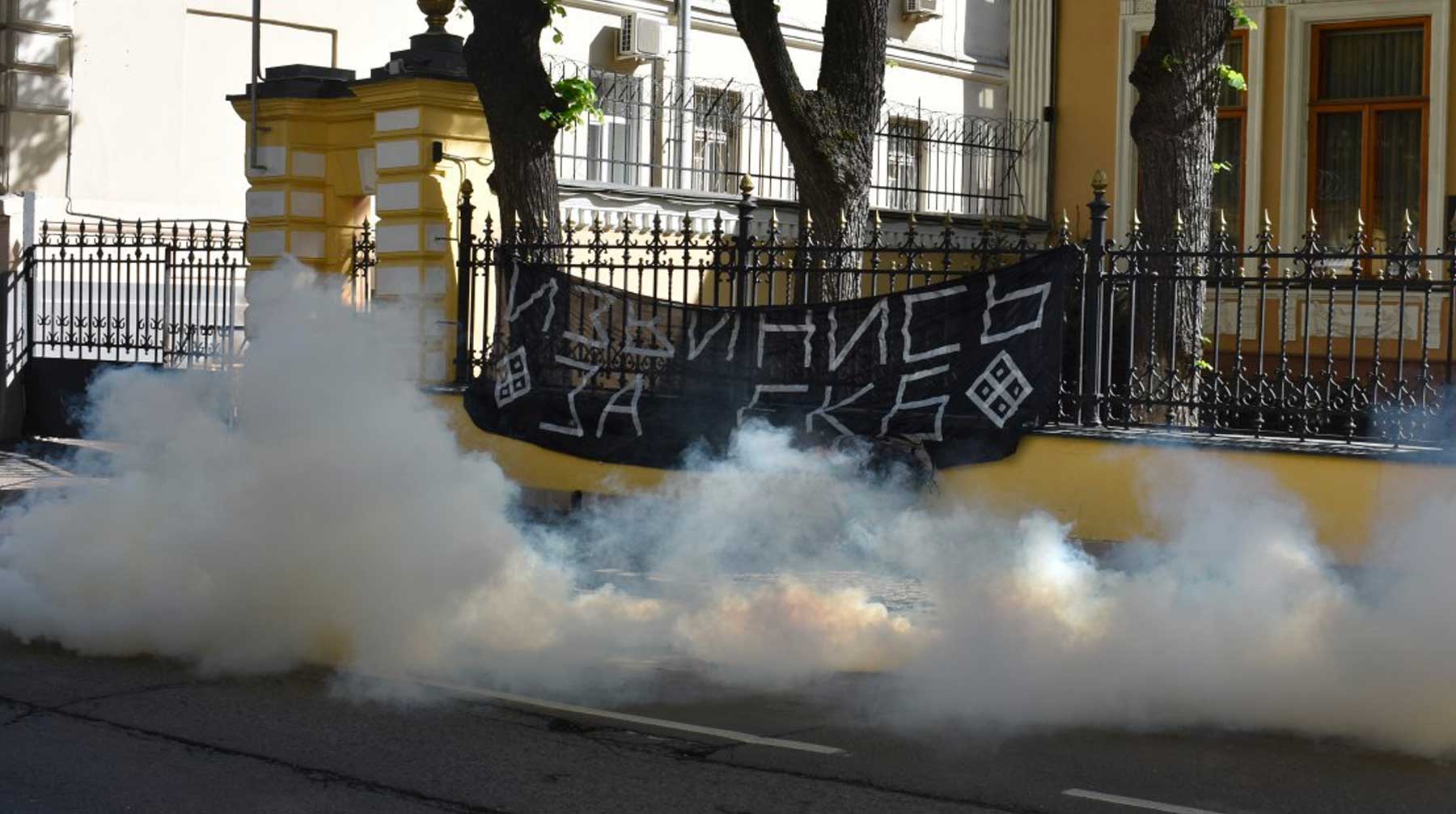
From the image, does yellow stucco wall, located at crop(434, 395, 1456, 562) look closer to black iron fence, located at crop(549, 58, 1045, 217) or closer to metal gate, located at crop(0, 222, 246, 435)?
black iron fence, located at crop(549, 58, 1045, 217)

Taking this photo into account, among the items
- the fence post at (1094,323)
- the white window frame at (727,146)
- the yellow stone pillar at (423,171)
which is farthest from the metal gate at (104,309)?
the fence post at (1094,323)

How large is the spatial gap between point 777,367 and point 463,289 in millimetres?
2982

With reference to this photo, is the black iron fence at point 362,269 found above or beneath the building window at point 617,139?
beneath

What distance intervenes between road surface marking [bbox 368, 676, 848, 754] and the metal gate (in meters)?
9.73

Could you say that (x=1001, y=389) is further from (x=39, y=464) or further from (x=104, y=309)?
(x=104, y=309)

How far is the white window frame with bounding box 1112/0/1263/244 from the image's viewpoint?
64.0 feet

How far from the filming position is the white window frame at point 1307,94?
18500 mm

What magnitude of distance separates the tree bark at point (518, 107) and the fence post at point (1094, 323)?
14.4 ft

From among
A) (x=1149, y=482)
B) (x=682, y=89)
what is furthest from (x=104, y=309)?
(x=1149, y=482)

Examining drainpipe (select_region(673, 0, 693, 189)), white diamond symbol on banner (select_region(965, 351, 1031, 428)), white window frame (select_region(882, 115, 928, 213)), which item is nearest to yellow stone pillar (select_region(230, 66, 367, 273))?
drainpipe (select_region(673, 0, 693, 189))

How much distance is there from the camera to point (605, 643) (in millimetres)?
8820

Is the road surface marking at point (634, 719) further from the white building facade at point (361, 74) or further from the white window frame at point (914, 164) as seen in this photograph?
the white window frame at point (914, 164)

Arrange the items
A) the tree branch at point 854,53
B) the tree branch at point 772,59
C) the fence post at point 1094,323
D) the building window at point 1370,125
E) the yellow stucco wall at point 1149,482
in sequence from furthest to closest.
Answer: the building window at point 1370,125, the tree branch at point 854,53, the tree branch at point 772,59, the fence post at point 1094,323, the yellow stucco wall at point 1149,482

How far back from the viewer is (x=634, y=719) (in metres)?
7.46
